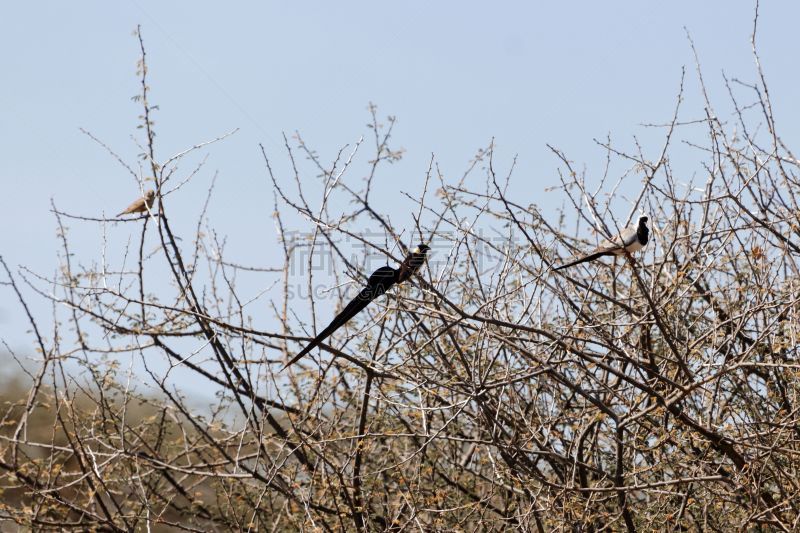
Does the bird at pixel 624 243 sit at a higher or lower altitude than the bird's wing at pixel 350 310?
higher

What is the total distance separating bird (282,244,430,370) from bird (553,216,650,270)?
26.5 inches

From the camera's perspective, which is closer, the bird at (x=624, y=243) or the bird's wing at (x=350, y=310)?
the bird's wing at (x=350, y=310)

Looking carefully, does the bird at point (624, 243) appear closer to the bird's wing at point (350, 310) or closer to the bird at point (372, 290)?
the bird at point (372, 290)

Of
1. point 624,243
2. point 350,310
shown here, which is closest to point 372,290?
point 350,310

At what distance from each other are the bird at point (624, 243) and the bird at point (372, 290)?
673 mm

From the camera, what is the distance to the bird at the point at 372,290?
3979 mm

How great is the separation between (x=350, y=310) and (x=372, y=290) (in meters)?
0.14

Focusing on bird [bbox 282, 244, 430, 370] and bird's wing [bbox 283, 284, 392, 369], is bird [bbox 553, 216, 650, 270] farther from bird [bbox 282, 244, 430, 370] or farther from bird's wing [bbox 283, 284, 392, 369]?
bird's wing [bbox 283, 284, 392, 369]

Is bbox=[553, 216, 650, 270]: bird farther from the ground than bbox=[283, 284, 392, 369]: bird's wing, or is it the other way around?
bbox=[553, 216, 650, 270]: bird

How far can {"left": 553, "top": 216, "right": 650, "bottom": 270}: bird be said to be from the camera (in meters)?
4.18

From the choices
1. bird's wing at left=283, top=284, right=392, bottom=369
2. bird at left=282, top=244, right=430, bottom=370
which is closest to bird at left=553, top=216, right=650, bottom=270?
bird at left=282, top=244, right=430, bottom=370

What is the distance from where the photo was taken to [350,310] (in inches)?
164

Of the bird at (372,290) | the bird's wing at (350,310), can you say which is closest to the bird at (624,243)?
the bird at (372,290)

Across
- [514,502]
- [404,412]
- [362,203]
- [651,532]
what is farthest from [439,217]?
[651,532]
